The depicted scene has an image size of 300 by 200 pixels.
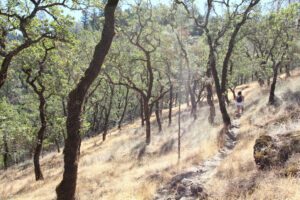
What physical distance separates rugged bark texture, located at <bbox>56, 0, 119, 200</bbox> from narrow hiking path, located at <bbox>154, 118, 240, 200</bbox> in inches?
124

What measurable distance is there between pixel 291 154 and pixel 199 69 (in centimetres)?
2978

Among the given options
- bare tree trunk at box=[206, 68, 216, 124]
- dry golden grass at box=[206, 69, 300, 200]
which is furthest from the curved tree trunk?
dry golden grass at box=[206, 69, 300, 200]

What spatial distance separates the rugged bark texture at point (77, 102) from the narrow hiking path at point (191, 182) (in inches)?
124

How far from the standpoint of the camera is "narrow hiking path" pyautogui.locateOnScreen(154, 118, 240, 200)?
34.9 feet

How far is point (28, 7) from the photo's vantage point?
13828 mm

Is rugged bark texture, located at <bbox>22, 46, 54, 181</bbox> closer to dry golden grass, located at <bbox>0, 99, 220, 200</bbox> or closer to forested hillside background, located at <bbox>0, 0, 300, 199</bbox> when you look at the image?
forested hillside background, located at <bbox>0, 0, 300, 199</bbox>

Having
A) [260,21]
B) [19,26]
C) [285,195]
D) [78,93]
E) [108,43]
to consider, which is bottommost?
[285,195]

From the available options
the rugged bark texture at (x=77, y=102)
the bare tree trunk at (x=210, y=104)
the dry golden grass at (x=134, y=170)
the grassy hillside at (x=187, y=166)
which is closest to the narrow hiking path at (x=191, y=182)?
the grassy hillside at (x=187, y=166)

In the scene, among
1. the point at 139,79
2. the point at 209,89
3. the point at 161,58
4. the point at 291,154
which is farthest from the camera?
the point at 139,79

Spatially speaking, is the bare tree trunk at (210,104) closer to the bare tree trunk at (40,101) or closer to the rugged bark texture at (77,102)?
the bare tree trunk at (40,101)

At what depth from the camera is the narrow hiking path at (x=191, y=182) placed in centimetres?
1065

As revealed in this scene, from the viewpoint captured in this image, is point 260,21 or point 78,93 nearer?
point 78,93

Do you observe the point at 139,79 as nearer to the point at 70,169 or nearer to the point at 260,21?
the point at 260,21

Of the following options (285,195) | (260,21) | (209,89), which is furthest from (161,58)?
(285,195)
